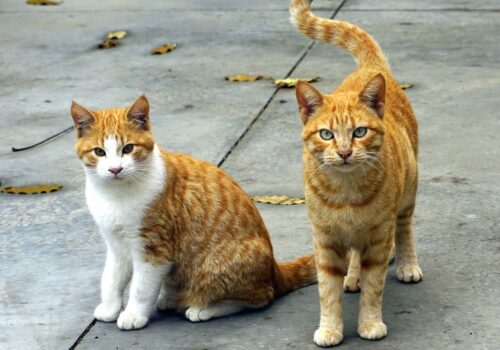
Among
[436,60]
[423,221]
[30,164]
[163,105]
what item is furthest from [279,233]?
[436,60]

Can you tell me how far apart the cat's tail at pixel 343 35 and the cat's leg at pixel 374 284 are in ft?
3.83

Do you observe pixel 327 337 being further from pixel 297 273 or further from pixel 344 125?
pixel 344 125

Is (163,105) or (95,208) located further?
(163,105)

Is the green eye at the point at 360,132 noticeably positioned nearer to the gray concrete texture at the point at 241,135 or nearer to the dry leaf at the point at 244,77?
the gray concrete texture at the point at 241,135

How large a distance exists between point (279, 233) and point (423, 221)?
0.78 meters

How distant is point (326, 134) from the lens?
4.40m

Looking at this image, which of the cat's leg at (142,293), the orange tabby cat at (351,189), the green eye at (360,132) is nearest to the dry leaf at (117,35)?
the cat's leg at (142,293)

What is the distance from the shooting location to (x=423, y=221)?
18.9 ft

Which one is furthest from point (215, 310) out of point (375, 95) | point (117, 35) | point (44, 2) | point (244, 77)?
point (44, 2)

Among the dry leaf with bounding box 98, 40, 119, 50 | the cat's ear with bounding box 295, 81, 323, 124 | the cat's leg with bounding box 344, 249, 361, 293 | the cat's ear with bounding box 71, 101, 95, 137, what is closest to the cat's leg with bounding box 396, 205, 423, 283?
the cat's leg with bounding box 344, 249, 361, 293

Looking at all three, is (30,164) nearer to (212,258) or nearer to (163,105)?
(163,105)

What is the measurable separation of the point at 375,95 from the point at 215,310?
3.98 feet

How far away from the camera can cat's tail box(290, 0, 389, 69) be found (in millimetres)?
5402

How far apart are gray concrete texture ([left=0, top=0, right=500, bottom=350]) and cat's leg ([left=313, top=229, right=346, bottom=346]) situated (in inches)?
3.4
